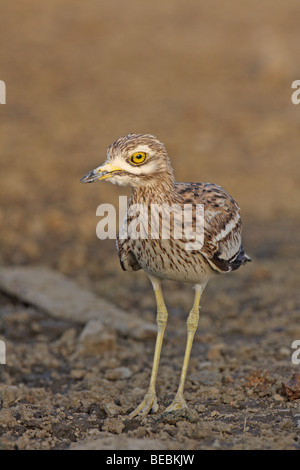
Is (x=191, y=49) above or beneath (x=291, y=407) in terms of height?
above

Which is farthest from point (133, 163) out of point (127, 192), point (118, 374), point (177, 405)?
point (127, 192)

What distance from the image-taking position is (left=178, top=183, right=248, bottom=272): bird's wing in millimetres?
4379

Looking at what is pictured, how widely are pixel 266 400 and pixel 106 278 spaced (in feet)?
11.2

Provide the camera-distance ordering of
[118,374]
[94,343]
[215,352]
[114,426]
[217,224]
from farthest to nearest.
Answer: [94,343] → [215,352] → [118,374] → [217,224] → [114,426]

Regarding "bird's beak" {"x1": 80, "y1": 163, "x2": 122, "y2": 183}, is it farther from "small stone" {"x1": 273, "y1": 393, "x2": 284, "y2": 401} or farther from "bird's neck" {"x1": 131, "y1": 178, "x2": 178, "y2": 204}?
"small stone" {"x1": 273, "y1": 393, "x2": 284, "y2": 401}

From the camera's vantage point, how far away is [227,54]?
1563 centimetres

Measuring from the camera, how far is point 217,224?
4504mm

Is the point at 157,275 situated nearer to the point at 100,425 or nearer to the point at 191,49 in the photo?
the point at 100,425

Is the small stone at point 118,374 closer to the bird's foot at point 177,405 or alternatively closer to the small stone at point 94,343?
the small stone at point 94,343

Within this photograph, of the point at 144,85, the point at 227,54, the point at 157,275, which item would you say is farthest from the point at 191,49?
the point at 157,275

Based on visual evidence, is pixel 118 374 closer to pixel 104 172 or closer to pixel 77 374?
pixel 77 374

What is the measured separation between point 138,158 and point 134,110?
29.5 feet

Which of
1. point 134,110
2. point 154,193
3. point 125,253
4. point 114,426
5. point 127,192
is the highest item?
point 134,110

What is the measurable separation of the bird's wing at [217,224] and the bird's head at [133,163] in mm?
287
